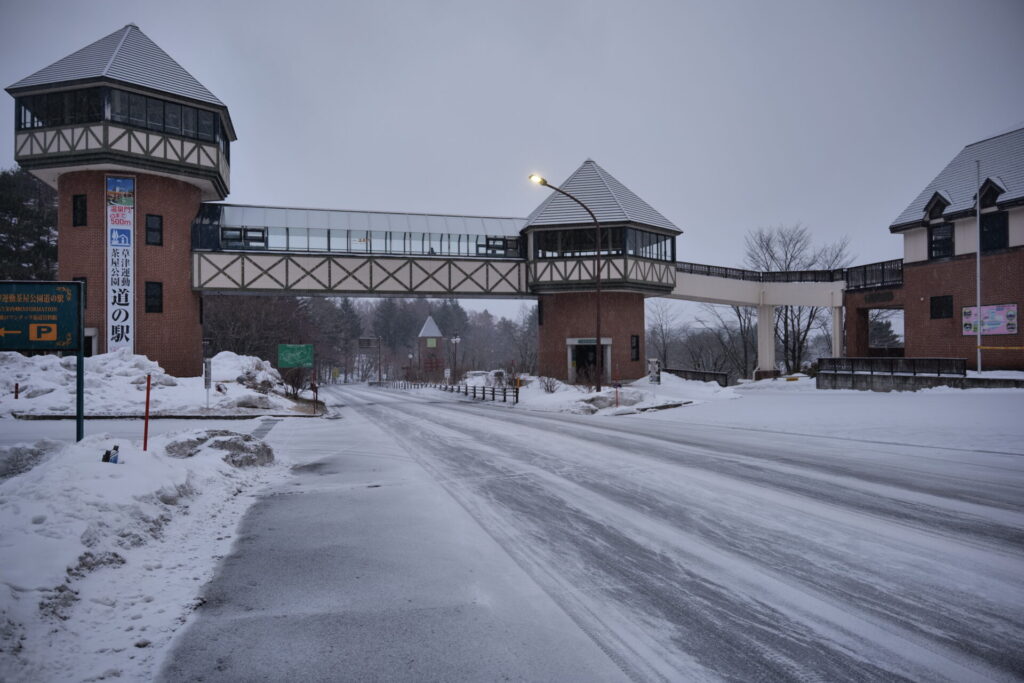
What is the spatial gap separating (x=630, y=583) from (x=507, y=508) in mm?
2665

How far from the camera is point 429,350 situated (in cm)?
8681

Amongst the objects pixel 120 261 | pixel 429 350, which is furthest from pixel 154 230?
pixel 429 350

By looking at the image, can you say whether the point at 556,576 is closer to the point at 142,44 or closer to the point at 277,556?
the point at 277,556

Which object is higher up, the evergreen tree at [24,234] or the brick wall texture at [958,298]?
the evergreen tree at [24,234]

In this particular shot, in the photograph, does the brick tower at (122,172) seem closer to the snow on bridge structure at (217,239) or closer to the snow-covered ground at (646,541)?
the snow on bridge structure at (217,239)

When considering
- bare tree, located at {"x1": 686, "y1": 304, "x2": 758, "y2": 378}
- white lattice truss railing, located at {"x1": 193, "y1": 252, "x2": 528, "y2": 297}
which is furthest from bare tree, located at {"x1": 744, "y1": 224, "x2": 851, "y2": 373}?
white lattice truss railing, located at {"x1": 193, "y1": 252, "x2": 528, "y2": 297}

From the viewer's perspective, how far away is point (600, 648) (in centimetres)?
356

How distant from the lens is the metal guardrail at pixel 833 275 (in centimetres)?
3378

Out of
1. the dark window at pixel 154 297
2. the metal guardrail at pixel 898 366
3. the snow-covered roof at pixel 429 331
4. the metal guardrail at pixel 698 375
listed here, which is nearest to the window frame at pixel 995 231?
the metal guardrail at pixel 898 366

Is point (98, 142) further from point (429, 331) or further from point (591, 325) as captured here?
point (429, 331)

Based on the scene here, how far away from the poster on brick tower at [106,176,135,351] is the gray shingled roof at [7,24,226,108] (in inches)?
180

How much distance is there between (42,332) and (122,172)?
21.8 metres

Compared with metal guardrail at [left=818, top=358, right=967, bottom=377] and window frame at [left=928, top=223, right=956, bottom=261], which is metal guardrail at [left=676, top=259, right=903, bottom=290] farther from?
metal guardrail at [left=818, top=358, right=967, bottom=377]

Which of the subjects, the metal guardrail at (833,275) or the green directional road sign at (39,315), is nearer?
the green directional road sign at (39,315)
